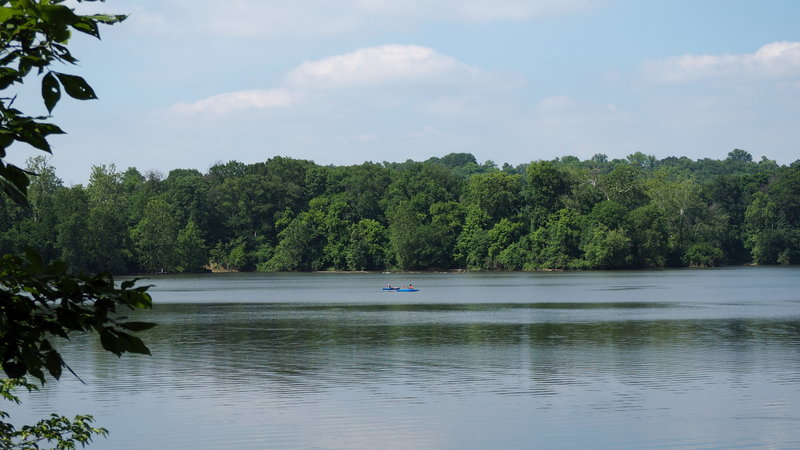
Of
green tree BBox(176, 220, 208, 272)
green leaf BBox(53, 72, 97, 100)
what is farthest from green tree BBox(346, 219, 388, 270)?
green leaf BBox(53, 72, 97, 100)

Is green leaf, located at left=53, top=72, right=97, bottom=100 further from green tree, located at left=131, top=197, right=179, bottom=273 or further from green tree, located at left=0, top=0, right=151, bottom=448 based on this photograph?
green tree, located at left=131, top=197, right=179, bottom=273

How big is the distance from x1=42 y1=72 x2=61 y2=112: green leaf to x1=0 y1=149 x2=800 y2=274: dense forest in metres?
118

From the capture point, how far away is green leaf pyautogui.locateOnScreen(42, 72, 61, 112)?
3.43 metres

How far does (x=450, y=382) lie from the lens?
1120 inches

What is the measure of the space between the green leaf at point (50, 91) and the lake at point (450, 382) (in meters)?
17.6

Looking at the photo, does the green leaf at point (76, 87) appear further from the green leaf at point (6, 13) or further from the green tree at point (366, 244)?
the green tree at point (366, 244)

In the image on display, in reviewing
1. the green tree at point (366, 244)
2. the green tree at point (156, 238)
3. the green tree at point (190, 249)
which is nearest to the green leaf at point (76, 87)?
the green tree at point (156, 238)

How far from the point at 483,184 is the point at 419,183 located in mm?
11302

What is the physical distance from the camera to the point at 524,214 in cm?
13900

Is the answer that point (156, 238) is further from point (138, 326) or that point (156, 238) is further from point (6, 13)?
point (6, 13)

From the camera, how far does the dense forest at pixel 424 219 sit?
12812 centimetres

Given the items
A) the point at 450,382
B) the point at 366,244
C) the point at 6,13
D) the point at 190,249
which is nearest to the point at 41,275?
the point at 6,13

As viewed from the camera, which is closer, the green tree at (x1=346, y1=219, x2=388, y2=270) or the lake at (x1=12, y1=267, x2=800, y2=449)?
the lake at (x1=12, y1=267, x2=800, y2=449)

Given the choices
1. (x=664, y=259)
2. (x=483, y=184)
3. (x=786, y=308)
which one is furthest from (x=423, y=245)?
(x=786, y=308)
